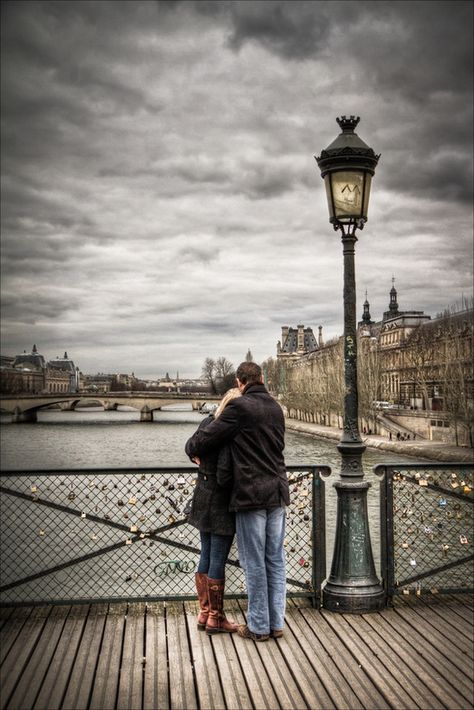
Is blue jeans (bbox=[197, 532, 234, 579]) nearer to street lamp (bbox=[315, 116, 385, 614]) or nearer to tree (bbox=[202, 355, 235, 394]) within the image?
street lamp (bbox=[315, 116, 385, 614])

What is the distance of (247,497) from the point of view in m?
5.11

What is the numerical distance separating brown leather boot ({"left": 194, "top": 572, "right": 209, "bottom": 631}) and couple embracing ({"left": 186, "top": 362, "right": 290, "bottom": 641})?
0.02 m

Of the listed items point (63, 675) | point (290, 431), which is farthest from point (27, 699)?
point (290, 431)

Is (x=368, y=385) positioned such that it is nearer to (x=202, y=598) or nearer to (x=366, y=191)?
Answer: (x=366, y=191)

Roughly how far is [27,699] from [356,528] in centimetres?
305

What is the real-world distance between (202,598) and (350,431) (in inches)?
80.0

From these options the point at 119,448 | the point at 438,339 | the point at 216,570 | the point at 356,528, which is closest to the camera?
the point at 216,570

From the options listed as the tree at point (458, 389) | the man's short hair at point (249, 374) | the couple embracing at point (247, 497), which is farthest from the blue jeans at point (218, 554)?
the tree at point (458, 389)

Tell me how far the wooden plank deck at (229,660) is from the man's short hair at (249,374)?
6.23 feet

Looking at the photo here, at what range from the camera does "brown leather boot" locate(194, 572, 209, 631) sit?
5445 millimetres

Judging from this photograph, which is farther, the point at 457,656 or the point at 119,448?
the point at 119,448

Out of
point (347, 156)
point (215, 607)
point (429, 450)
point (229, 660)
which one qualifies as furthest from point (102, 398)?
point (229, 660)

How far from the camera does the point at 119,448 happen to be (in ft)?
150

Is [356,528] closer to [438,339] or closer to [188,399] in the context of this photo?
[438,339]
